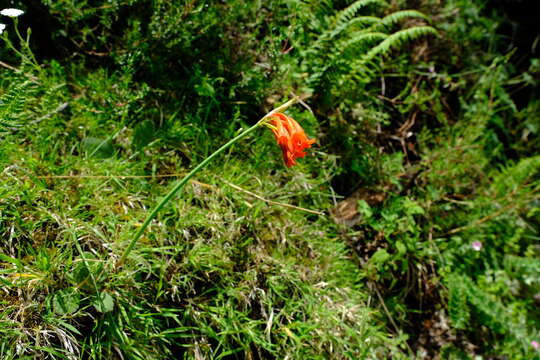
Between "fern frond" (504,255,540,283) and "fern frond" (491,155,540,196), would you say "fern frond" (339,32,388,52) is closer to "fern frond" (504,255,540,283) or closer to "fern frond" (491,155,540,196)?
"fern frond" (491,155,540,196)

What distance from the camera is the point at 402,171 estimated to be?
276 centimetres

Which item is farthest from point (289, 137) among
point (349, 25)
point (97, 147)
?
point (349, 25)

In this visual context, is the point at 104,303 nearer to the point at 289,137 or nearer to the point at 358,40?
the point at 289,137

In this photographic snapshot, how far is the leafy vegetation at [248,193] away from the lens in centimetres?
159

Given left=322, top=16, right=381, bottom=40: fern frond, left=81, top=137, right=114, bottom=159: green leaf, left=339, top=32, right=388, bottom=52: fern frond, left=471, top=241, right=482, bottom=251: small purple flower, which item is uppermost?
left=322, top=16, right=381, bottom=40: fern frond

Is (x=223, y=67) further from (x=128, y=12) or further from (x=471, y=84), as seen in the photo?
(x=471, y=84)

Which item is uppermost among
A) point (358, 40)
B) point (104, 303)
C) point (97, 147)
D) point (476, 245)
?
point (358, 40)

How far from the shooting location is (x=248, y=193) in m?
2.01

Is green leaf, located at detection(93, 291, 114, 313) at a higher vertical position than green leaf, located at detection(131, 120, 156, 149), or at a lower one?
lower

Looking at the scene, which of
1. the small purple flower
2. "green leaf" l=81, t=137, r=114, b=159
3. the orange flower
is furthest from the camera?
the small purple flower

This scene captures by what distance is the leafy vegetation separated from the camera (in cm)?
159

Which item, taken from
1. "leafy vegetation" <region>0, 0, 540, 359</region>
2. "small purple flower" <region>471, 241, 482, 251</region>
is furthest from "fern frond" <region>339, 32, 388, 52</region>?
"small purple flower" <region>471, 241, 482, 251</region>

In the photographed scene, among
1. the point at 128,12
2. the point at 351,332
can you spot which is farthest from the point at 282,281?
the point at 128,12

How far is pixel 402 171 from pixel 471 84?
1.20 metres
